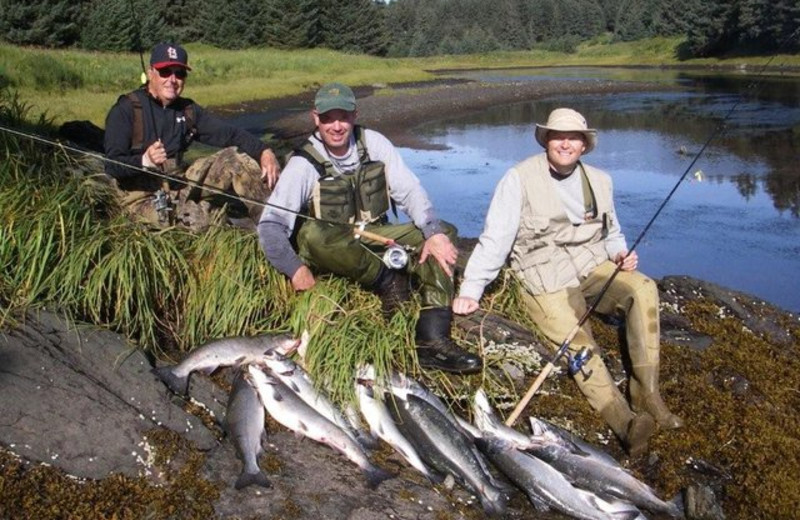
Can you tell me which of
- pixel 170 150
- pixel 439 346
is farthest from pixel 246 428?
pixel 170 150

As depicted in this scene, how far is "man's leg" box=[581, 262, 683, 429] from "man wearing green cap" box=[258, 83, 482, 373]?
1216 millimetres

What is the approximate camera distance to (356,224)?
19.0 ft

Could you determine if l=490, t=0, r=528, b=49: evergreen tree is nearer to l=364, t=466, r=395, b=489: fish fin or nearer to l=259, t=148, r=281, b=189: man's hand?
l=259, t=148, r=281, b=189: man's hand

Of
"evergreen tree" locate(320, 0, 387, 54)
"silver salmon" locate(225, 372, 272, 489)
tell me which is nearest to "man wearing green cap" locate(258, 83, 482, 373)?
"silver salmon" locate(225, 372, 272, 489)

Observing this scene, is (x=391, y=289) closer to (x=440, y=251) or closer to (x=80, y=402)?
(x=440, y=251)

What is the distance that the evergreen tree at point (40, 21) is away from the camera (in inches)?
1599

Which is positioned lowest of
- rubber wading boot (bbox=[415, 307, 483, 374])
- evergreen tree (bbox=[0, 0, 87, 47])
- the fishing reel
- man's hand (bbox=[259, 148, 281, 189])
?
rubber wading boot (bbox=[415, 307, 483, 374])

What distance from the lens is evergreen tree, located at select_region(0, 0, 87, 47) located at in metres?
40.6

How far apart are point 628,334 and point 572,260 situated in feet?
2.33

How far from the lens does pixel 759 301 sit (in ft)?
25.5

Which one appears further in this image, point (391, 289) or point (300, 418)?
point (391, 289)

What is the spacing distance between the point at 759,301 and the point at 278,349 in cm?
519

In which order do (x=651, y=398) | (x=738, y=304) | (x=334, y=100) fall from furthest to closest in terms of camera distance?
(x=738, y=304) < (x=651, y=398) < (x=334, y=100)

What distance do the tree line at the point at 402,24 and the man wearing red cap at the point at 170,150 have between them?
174cm
